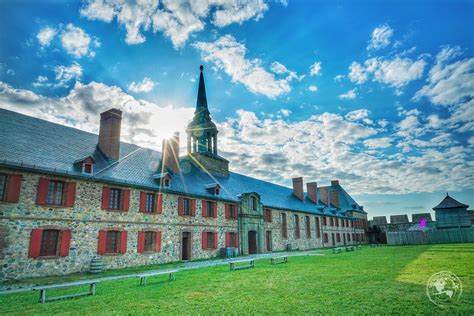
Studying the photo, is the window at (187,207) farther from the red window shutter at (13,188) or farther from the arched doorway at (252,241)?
the red window shutter at (13,188)

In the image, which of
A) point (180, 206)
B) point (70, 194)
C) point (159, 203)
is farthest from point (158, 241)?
point (70, 194)

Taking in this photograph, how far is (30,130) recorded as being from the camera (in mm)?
17125

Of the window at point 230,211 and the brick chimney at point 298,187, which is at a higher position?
the brick chimney at point 298,187

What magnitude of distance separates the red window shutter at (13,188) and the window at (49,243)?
2114 millimetres

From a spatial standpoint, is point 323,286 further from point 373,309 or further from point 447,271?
point 447,271

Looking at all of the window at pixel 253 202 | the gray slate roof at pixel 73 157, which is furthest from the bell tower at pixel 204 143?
the window at pixel 253 202

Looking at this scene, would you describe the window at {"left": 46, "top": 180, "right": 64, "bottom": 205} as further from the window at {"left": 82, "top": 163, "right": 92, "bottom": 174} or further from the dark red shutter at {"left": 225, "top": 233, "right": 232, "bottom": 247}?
the dark red shutter at {"left": 225, "top": 233, "right": 232, "bottom": 247}

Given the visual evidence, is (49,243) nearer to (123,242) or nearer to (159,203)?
(123,242)

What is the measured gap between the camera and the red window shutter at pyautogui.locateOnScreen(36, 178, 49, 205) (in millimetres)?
14155

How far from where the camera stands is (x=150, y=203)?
19.6 meters

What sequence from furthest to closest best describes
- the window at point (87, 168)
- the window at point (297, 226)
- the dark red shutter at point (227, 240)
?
the window at point (297, 226) < the dark red shutter at point (227, 240) < the window at point (87, 168)

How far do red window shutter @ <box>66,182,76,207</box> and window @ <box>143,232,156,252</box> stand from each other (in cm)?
520

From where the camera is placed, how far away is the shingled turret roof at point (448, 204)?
39.7m

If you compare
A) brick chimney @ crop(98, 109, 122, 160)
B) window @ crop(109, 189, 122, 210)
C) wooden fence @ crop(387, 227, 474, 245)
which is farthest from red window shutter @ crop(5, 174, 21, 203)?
wooden fence @ crop(387, 227, 474, 245)
